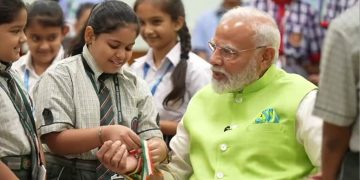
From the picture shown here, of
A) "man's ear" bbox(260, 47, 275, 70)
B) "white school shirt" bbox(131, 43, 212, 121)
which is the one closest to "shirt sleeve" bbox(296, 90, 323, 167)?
"man's ear" bbox(260, 47, 275, 70)

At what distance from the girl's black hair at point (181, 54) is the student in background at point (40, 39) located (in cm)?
42

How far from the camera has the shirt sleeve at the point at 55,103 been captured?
265cm

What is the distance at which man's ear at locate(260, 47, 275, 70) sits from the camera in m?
2.72

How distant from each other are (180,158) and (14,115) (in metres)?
0.66

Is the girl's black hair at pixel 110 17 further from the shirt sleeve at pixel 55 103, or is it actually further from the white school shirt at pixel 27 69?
the white school shirt at pixel 27 69

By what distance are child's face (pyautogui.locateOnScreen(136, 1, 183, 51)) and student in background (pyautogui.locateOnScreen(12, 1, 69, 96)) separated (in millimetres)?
429

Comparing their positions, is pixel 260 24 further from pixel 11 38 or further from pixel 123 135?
pixel 11 38

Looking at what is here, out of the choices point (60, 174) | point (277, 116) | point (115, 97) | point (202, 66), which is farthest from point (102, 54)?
point (202, 66)

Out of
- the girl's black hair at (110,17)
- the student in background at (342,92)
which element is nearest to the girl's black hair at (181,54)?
the girl's black hair at (110,17)

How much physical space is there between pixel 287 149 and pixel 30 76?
1689 millimetres

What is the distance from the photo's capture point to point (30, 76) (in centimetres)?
383

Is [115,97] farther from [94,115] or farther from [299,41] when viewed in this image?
[299,41]

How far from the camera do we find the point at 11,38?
248 cm

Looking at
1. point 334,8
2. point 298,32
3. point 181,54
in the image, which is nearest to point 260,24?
point 181,54
